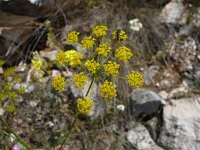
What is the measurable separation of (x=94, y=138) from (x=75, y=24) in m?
1.21

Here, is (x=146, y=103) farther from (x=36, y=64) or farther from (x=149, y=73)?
(x=36, y=64)

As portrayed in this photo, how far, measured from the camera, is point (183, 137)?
10.5 feet

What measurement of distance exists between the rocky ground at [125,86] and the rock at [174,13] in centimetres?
1

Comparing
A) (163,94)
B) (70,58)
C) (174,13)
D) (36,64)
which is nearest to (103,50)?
(70,58)

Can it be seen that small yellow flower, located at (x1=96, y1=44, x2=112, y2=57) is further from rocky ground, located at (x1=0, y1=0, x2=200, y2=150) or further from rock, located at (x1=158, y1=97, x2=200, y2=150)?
rock, located at (x1=158, y1=97, x2=200, y2=150)

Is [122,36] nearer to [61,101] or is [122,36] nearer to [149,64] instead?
[61,101]

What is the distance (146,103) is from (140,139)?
13.3 inches

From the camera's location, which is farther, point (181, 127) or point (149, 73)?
Result: point (149, 73)

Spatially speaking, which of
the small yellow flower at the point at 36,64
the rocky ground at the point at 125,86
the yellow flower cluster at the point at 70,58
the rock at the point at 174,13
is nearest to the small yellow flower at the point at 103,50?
the yellow flower cluster at the point at 70,58

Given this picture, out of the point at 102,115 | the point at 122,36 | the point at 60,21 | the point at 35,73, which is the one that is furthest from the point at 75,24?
the point at 122,36

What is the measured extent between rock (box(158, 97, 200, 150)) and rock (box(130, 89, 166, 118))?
0.09 m

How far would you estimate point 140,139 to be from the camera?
3246mm

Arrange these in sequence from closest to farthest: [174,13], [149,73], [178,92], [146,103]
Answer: [146,103] < [178,92] < [149,73] < [174,13]

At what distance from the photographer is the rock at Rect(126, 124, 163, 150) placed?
3.21 metres
